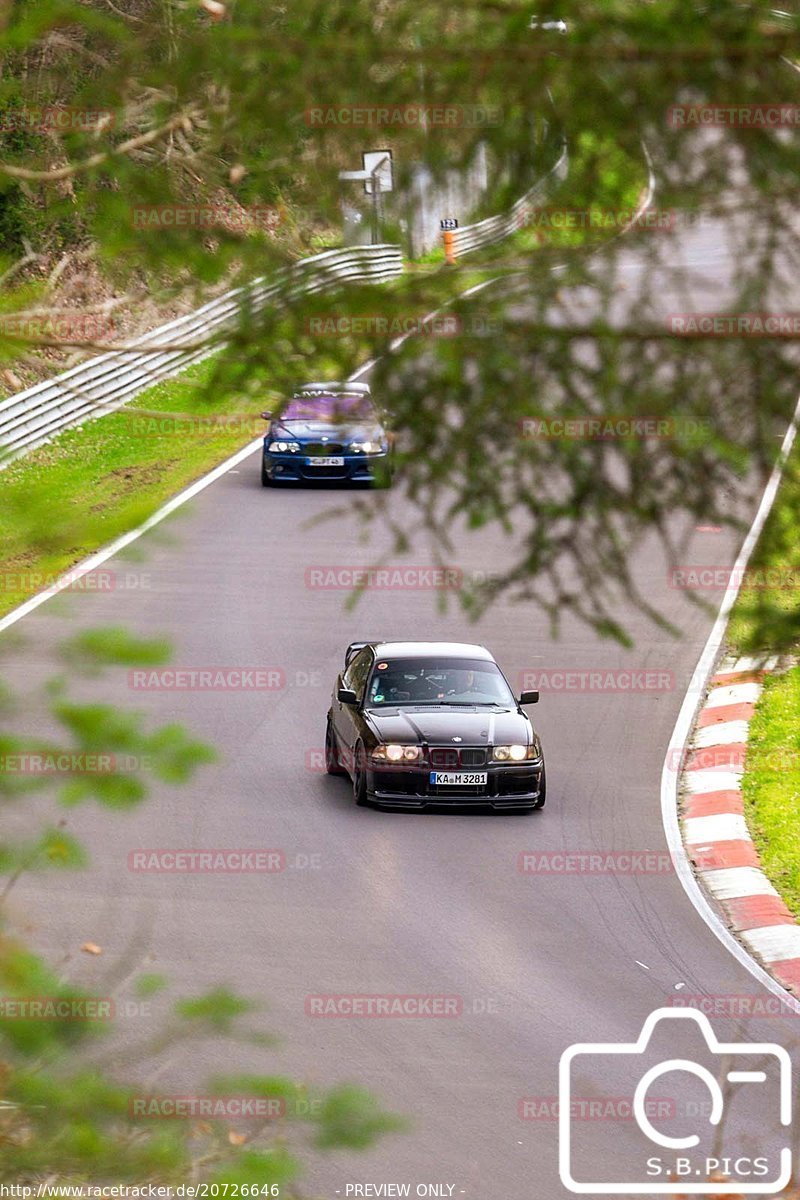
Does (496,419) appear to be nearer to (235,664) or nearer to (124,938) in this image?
(124,938)

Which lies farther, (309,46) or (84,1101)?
(309,46)

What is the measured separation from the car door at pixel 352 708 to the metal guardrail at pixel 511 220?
32.3 ft

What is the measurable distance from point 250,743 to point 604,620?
11.5 meters

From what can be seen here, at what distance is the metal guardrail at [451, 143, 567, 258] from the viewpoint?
17.3ft

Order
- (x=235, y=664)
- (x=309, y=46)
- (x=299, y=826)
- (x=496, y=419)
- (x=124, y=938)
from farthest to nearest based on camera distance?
(x=235, y=664)
(x=299, y=826)
(x=124, y=938)
(x=496, y=419)
(x=309, y=46)

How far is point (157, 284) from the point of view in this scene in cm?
538

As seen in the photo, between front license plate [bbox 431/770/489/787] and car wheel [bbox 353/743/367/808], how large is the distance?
637 mm

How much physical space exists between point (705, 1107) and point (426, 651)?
7177mm

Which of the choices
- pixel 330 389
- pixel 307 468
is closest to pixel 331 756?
pixel 330 389

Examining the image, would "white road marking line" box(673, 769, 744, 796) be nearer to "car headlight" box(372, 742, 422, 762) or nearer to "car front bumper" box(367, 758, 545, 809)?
"car front bumper" box(367, 758, 545, 809)

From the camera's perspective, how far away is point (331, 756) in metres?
16.0

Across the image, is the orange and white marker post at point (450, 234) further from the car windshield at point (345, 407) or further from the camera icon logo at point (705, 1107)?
the camera icon logo at point (705, 1107)

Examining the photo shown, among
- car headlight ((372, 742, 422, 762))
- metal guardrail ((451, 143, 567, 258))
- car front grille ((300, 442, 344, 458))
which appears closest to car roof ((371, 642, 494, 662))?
car headlight ((372, 742, 422, 762))

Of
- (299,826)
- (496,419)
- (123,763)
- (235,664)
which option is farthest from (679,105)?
(235,664)
